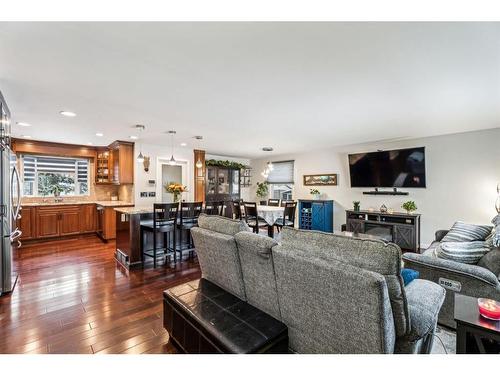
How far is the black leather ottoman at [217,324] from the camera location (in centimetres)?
143

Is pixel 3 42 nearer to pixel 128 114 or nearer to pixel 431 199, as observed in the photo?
pixel 128 114

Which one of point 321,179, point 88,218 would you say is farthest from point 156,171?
point 321,179

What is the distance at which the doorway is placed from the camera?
21.3ft

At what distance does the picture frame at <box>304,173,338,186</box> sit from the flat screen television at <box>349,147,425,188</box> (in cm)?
→ 53

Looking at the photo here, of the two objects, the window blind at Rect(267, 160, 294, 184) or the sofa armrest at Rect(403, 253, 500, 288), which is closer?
the sofa armrest at Rect(403, 253, 500, 288)

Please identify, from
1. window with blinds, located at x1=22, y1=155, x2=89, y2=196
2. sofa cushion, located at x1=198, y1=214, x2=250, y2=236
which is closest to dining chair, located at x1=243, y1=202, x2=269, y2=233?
sofa cushion, located at x1=198, y1=214, x2=250, y2=236

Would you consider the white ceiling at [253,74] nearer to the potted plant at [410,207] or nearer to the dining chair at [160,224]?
the dining chair at [160,224]

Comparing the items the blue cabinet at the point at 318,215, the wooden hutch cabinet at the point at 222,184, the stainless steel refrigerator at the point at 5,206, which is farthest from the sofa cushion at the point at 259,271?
the wooden hutch cabinet at the point at 222,184

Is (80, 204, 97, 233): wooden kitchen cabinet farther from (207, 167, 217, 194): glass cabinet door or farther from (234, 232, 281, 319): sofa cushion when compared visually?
(234, 232, 281, 319): sofa cushion

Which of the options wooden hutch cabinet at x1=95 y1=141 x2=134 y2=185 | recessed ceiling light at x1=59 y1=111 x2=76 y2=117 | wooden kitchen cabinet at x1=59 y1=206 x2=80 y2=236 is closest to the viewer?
recessed ceiling light at x1=59 y1=111 x2=76 y2=117

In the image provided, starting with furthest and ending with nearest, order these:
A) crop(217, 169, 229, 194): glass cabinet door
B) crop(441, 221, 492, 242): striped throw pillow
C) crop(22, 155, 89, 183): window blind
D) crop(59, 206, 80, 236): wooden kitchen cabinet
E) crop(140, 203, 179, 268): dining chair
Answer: crop(217, 169, 229, 194): glass cabinet door < crop(22, 155, 89, 183): window blind < crop(59, 206, 80, 236): wooden kitchen cabinet < crop(140, 203, 179, 268): dining chair < crop(441, 221, 492, 242): striped throw pillow

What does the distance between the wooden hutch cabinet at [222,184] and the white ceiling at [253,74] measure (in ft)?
11.9

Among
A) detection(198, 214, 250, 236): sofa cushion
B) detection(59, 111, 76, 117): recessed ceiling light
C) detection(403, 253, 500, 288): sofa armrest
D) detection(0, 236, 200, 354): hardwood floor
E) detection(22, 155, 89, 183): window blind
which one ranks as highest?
detection(59, 111, 76, 117): recessed ceiling light
